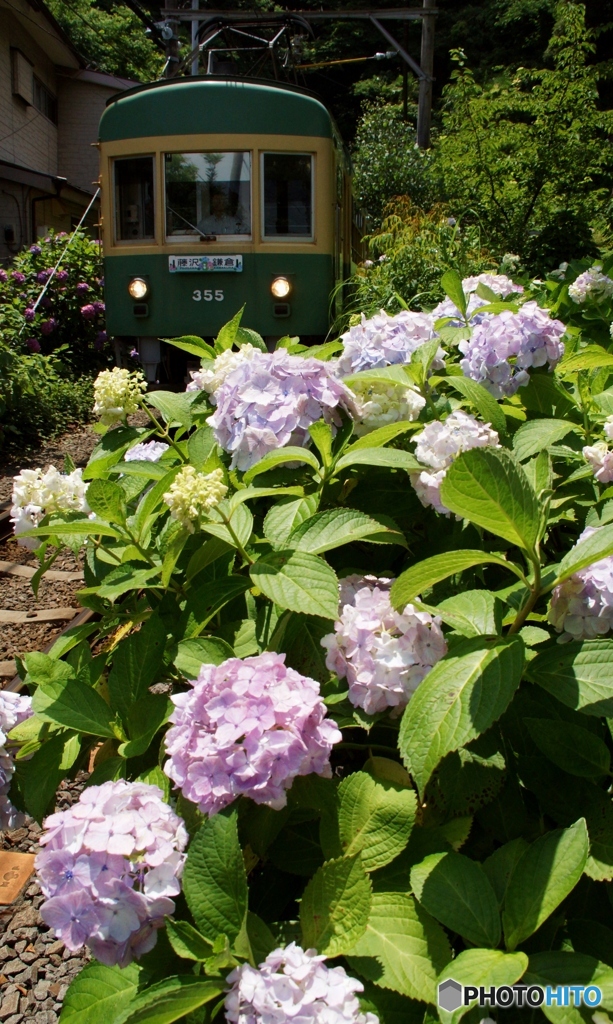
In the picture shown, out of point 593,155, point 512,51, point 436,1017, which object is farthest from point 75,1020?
point 512,51

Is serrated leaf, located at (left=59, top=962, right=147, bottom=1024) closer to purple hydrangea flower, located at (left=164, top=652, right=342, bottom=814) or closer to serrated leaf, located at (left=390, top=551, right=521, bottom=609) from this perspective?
purple hydrangea flower, located at (left=164, top=652, right=342, bottom=814)

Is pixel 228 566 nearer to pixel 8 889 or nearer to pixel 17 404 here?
pixel 8 889

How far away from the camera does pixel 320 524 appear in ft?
3.80

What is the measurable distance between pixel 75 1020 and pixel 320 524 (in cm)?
66

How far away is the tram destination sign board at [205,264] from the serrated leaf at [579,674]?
287 inches

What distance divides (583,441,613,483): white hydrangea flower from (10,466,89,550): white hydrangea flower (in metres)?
0.85

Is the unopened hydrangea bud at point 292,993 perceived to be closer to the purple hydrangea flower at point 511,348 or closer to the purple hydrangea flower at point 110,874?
the purple hydrangea flower at point 110,874

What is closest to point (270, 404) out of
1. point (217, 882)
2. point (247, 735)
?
point (247, 735)

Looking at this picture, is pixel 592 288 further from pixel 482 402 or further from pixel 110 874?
pixel 110 874

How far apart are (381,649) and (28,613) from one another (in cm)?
371

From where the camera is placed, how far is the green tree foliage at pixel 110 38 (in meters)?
33.3

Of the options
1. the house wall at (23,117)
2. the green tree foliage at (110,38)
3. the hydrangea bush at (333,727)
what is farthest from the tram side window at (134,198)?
the green tree foliage at (110,38)

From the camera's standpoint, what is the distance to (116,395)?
60.5 inches

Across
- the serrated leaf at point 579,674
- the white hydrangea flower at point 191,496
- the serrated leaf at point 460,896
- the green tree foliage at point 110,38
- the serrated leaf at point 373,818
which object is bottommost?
the serrated leaf at point 460,896
